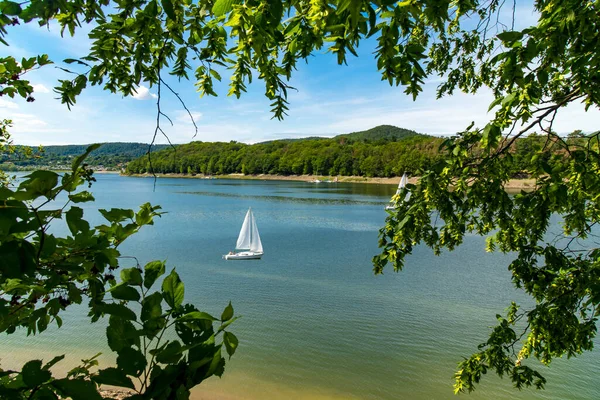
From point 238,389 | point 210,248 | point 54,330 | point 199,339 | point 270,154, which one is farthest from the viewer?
point 270,154

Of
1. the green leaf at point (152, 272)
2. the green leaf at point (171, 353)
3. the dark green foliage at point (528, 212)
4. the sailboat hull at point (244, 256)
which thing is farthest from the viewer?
the sailboat hull at point (244, 256)

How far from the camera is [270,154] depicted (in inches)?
5571

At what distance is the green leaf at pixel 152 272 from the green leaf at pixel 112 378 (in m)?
0.27

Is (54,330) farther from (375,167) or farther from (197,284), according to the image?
(375,167)

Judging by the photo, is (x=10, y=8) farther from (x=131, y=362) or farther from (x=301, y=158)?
(x=301, y=158)

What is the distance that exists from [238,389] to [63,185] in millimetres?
10137

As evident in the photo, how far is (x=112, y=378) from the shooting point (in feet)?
2.80

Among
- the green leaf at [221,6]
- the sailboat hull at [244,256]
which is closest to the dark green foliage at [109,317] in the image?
the green leaf at [221,6]

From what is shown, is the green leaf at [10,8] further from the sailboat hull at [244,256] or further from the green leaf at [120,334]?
the sailboat hull at [244,256]

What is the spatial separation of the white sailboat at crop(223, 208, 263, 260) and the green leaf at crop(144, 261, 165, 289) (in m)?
21.9

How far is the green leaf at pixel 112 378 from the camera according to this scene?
32.7 inches

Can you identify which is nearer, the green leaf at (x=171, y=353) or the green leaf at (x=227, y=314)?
the green leaf at (x=171, y=353)

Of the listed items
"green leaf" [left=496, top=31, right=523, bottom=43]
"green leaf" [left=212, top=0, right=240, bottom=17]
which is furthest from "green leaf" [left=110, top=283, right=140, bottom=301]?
"green leaf" [left=496, top=31, right=523, bottom=43]

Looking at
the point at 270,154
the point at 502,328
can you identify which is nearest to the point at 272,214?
the point at 502,328
